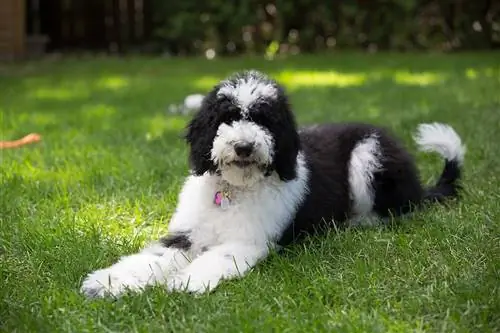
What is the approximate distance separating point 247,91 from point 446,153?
1646mm

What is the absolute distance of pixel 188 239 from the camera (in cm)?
363

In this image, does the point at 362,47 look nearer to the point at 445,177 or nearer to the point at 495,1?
the point at 495,1

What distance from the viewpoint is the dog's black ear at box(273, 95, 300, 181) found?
3.58 meters

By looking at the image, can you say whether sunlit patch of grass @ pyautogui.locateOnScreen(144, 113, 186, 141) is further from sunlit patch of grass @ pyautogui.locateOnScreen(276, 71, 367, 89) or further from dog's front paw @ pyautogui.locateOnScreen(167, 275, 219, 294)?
dog's front paw @ pyautogui.locateOnScreen(167, 275, 219, 294)

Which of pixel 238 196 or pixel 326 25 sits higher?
pixel 326 25

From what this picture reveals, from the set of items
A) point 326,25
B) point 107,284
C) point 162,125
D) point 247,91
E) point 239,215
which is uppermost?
point 247,91

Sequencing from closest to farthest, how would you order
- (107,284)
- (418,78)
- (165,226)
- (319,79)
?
(107,284), (165,226), (418,78), (319,79)

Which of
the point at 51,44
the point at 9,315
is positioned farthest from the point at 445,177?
the point at 51,44

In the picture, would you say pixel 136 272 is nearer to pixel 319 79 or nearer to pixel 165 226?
pixel 165 226

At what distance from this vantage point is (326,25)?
16797mm

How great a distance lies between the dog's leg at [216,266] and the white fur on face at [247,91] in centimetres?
65

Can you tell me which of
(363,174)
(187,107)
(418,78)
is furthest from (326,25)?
(363,174)

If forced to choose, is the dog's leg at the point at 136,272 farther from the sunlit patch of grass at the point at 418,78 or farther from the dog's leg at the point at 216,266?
the sunlit patch of grass at the point at 418,78

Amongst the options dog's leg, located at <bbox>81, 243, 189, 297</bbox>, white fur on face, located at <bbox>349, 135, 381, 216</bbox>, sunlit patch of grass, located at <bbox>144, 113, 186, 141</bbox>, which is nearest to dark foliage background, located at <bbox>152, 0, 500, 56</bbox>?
sunlit patch of grass, located at <bbox>144, 113, 186, 141</bbox>
